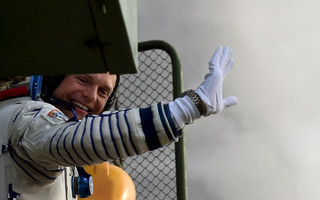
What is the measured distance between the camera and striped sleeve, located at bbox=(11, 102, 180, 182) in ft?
6.11

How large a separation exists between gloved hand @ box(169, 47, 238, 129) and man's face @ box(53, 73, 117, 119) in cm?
75

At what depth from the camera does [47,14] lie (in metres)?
1.18

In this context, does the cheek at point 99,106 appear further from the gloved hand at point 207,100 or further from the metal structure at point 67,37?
the metal structure at point 67,37

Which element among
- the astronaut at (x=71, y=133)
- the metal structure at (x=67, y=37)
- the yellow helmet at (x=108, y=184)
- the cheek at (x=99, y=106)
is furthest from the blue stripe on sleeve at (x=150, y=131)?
the yellow helmet at (x=108, y=184)

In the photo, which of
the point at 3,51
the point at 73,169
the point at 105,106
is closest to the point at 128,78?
the point at 105,106

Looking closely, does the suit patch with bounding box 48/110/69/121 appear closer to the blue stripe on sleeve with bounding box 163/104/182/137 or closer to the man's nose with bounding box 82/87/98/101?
the blue stripe on sleeve with bounding box 163/104/182/137

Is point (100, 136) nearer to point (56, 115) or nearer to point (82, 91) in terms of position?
point (56, 115)

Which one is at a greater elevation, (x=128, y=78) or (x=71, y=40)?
(x=71, y=40)

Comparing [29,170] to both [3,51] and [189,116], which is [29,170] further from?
[3,51]

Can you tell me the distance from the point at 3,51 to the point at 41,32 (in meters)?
0.12

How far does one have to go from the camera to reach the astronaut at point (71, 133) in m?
1.87

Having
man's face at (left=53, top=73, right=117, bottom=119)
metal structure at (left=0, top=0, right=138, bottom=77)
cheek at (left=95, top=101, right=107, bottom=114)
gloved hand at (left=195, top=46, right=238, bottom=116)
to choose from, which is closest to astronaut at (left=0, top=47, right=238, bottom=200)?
gloved hand at (left=195, top=46, right=238, bottom=116)

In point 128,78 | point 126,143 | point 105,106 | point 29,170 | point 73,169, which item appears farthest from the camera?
point 128,78

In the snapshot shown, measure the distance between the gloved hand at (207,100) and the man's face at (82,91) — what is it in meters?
0.75
